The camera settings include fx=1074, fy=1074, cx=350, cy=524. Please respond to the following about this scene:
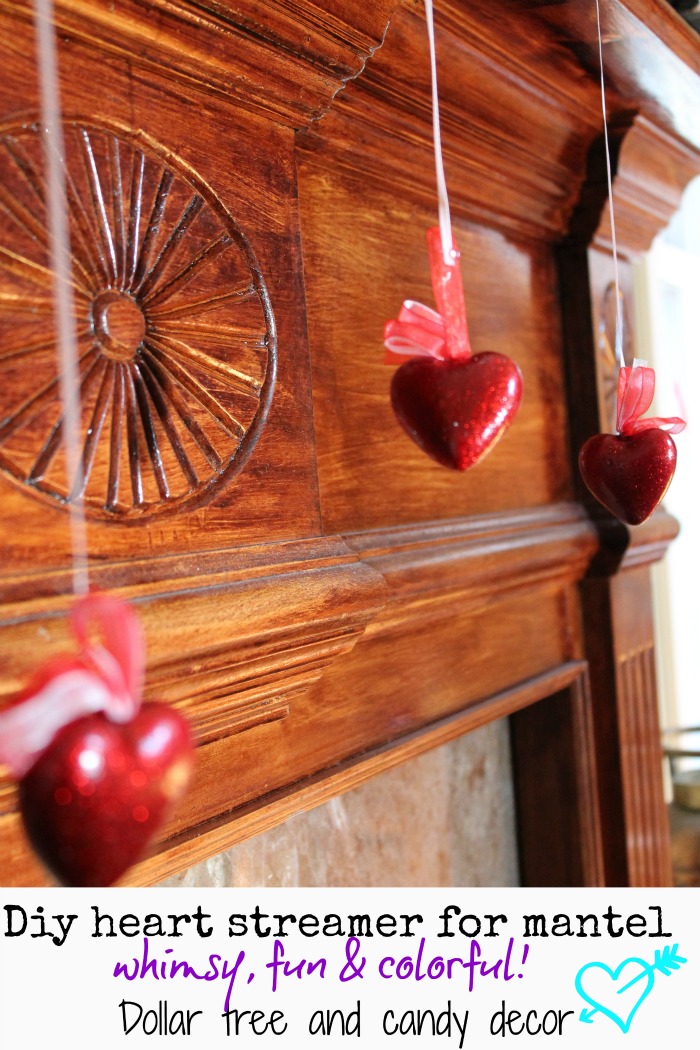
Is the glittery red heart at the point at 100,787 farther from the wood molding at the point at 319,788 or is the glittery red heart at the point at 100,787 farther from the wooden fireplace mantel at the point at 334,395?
the wood molding at the point at 319,788

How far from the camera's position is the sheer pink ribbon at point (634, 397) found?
0.90m

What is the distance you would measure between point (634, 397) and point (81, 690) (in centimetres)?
62

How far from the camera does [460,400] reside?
71cm

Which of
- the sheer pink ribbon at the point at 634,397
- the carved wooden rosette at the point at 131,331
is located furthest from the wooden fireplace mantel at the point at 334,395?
the sheer pink ribbon at the point at 634,397

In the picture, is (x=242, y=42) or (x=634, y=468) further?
(x=634, y=468)

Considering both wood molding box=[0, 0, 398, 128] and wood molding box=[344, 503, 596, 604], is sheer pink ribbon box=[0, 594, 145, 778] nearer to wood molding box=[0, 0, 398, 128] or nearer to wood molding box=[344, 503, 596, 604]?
wood molding box=[0, 0, 398, 128]

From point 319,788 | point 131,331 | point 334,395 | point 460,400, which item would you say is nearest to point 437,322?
point 460,400

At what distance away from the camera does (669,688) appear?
8.52ft

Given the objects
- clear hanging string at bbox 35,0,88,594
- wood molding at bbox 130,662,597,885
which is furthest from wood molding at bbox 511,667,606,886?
clear hanging string at bbox 35,0,88,594
